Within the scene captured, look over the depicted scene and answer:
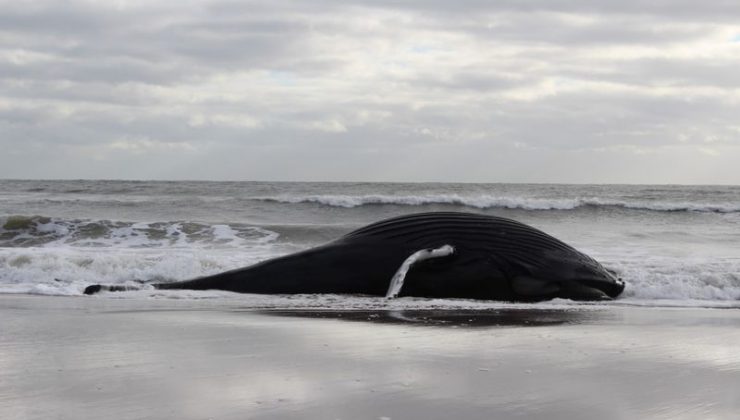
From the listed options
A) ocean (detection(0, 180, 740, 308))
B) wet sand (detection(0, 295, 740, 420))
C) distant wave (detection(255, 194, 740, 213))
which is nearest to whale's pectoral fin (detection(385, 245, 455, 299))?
ocean (detection(0, 180, 740, 308))

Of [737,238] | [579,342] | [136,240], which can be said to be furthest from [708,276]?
[136,240]

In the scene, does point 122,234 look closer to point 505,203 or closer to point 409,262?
point 409,262

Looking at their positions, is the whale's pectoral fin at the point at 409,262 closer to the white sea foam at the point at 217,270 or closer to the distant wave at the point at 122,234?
the white sea foam at the point at 217,270

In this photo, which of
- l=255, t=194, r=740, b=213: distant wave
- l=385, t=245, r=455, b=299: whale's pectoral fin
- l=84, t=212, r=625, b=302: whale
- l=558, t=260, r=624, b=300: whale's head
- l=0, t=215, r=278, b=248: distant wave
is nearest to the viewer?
l=385, t=245, r=455, b=299: whale's pectoral fin

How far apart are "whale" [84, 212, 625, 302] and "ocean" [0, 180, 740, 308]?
313mm

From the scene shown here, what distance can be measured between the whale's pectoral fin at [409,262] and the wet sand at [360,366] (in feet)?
4.51

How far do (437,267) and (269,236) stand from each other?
14382 millimetres

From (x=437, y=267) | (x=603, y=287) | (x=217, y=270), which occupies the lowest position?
(x=217, y=270)

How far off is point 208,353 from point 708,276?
10.3 meters

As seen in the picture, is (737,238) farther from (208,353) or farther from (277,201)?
(208,353)

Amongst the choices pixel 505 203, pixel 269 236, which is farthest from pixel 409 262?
pixel 505 203

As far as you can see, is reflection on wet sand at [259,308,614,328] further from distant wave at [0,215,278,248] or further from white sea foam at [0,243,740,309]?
distant wave at [0,215,278,248]

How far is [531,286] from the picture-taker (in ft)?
38.5

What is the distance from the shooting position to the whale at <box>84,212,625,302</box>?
11.6 m
